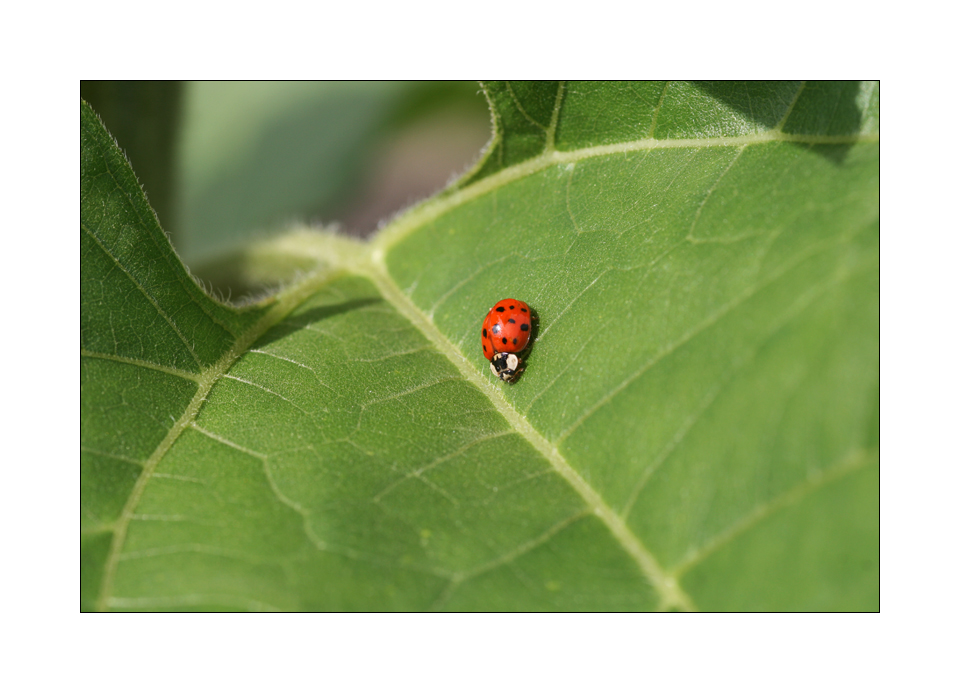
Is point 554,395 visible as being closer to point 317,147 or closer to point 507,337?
point 507,337

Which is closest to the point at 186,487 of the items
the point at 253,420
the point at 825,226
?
the point at 253,420

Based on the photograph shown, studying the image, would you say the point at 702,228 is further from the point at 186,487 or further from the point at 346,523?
the point at 186,487

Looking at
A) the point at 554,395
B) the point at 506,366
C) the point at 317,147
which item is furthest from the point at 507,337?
the point at 317,147

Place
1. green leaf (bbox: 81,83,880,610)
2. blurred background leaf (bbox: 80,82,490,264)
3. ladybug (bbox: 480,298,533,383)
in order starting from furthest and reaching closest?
blurred background leaf (bbox: 80,82,490,264) → ladybug (bbox: 480,298,533,383) → green leaf (bbox: 81,83,880,610)

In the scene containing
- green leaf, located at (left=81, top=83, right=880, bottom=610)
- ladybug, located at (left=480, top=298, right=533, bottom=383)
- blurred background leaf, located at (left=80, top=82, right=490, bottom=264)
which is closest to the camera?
green leaf, located at (left=81, top=83, right=880, bottom=610)

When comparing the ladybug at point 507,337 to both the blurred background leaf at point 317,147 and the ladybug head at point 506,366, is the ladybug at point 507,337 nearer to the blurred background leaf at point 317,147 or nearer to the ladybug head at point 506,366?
the ladybug head at point 506,366

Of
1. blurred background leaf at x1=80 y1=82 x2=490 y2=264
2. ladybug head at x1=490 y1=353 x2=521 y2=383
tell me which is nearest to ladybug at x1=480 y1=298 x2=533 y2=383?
ladybug head at x1=490 y1=353 x2=521 y2=383

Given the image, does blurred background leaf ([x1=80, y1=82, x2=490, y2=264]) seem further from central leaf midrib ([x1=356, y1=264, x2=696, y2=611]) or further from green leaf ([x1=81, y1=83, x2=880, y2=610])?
green leaf ([x1=81, y1=83, x2=880, y2=610])

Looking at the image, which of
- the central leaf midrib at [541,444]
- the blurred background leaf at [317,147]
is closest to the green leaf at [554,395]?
the central leaf midrib at [541,444]
